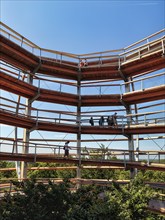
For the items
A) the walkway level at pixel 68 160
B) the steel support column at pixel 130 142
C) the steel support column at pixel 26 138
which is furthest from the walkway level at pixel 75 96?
the walkway level at pixel 68 160

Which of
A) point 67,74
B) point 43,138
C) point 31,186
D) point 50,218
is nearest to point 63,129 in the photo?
point 43,138

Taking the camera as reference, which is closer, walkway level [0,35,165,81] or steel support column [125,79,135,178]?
walkway level [0,35,165,81]

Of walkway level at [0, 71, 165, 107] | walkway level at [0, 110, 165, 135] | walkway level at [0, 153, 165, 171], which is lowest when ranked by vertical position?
walkway level at [0, 153, 165, 171]

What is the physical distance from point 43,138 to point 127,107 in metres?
7.63

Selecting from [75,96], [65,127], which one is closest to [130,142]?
[65,127]

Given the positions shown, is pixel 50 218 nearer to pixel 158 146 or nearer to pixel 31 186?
pixel 31 186

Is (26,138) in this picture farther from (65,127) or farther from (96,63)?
(96,63)

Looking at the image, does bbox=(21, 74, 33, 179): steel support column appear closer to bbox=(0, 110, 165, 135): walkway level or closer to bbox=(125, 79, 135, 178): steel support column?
bbox=(0, 110, 165, 135): walkway level

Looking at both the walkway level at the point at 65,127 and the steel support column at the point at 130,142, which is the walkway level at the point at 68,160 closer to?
the steel support column at the point at 130,142

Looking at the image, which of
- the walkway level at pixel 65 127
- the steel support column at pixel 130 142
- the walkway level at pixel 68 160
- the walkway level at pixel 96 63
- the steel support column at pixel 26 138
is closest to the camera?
the walkway level at pixel 68 160

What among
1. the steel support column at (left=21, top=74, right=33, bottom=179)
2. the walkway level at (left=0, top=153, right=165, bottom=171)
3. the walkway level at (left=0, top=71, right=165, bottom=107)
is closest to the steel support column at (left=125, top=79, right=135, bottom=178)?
the walkway level at (left=0, top=71, right=165, bottom=107)

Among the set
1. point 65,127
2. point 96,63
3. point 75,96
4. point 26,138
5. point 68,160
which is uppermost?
point 96,63

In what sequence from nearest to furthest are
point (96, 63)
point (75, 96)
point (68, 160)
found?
point (68, 160) → point (75, 96) → point (96, 63)

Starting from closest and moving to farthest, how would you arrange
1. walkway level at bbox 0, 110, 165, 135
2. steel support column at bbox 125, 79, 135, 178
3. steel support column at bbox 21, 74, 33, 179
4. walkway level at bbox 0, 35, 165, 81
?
walkway level at bbox 0, 110, 165, 135
steel support column at bbox 21, 74, 33, 179
walkway level at bbox 0, 35, 165, 81
steel support column at bbox 125, 79, 135, 178
